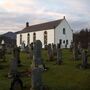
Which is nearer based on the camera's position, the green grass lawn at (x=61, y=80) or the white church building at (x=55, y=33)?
the green grass lawn at (x=61, y=80)

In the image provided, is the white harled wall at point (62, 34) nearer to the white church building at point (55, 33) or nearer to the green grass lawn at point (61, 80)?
the white church building at point (55, 33)

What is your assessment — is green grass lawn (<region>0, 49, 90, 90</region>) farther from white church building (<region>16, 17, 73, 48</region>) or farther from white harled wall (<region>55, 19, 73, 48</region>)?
white harled wall (<region>55, 19, 73, 48</region>)

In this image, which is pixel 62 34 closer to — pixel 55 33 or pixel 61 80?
pixel 55 33

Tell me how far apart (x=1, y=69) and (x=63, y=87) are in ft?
24.8

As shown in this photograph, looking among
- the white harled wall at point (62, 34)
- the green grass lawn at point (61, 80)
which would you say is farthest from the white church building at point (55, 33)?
the green grass lawn at point (61, 80)

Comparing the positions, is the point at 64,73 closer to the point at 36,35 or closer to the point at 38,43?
the point at 38,43

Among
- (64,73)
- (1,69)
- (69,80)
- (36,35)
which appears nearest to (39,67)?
(69,80)

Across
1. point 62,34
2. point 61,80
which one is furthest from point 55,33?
point 61,80

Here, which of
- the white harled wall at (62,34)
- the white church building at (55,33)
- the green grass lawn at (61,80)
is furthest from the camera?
the white harled wall at (62,34)

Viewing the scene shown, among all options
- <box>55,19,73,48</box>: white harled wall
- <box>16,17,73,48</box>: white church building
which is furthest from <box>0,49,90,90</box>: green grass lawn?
<box>55,19,73,48</box>: white harled wall

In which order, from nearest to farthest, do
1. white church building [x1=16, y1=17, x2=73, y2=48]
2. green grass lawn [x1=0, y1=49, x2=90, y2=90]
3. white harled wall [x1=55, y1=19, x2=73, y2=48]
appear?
1. green grass lawn [x1=0, y1=49, x2=90, y2=90]
2. white church building [x1=16, y1=17, x2=73, y2=48]
3. white harled wall [x1=55, y1=19, x2=73, y2=48]

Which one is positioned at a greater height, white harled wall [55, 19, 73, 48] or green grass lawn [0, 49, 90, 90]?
white harled wall [55, 19, 73, 48]

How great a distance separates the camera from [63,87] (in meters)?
14.1

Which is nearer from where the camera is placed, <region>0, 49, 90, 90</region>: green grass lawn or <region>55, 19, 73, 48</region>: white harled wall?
<region>0, 49, 90, 90</region>: green grass lawn
